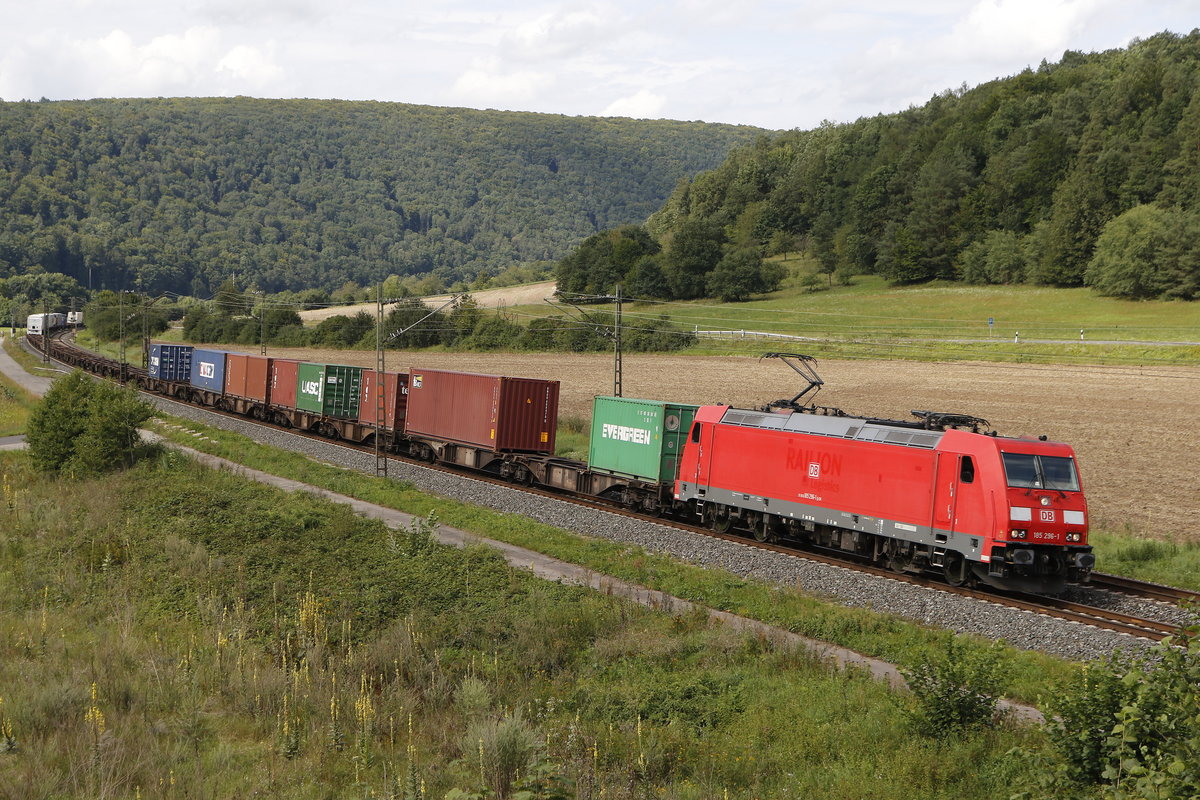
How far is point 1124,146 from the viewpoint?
90.5 metres

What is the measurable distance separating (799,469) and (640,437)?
263 inches

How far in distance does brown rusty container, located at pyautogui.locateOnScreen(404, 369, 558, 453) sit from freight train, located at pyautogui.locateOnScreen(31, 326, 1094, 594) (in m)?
0.06

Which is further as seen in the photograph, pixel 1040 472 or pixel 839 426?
pixel 839 426

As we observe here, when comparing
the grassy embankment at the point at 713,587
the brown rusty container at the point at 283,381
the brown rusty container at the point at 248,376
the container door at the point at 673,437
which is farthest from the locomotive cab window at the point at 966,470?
the brown rusty container at the point at 248,376

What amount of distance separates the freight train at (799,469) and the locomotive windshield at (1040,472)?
0.10 ft

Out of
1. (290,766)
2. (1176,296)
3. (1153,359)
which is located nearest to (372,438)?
(290,766)

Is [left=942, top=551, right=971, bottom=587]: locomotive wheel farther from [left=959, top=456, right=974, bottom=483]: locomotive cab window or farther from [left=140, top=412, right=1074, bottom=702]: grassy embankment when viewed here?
[left=140, top=412, right=1074, bottom=702]: grassy embankment

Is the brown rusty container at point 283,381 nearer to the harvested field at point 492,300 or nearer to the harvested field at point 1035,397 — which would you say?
the harvested field at point 1035,397

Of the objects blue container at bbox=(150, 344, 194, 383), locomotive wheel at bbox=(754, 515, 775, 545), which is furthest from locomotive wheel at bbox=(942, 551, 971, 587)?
blue container at bbox=(150, 344, 194, 383)

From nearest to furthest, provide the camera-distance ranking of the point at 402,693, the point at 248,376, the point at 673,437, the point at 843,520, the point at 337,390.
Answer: the point at 402,693 → the point at 843,520 → the point at 673,437 → the point at 337,390 → the point at 248,376

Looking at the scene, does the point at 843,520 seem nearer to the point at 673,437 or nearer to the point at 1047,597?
the point at 1047,597

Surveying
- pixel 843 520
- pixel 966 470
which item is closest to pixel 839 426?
pixel 843 520

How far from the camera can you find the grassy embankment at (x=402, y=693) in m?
11.0

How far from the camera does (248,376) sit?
55.0 metres
